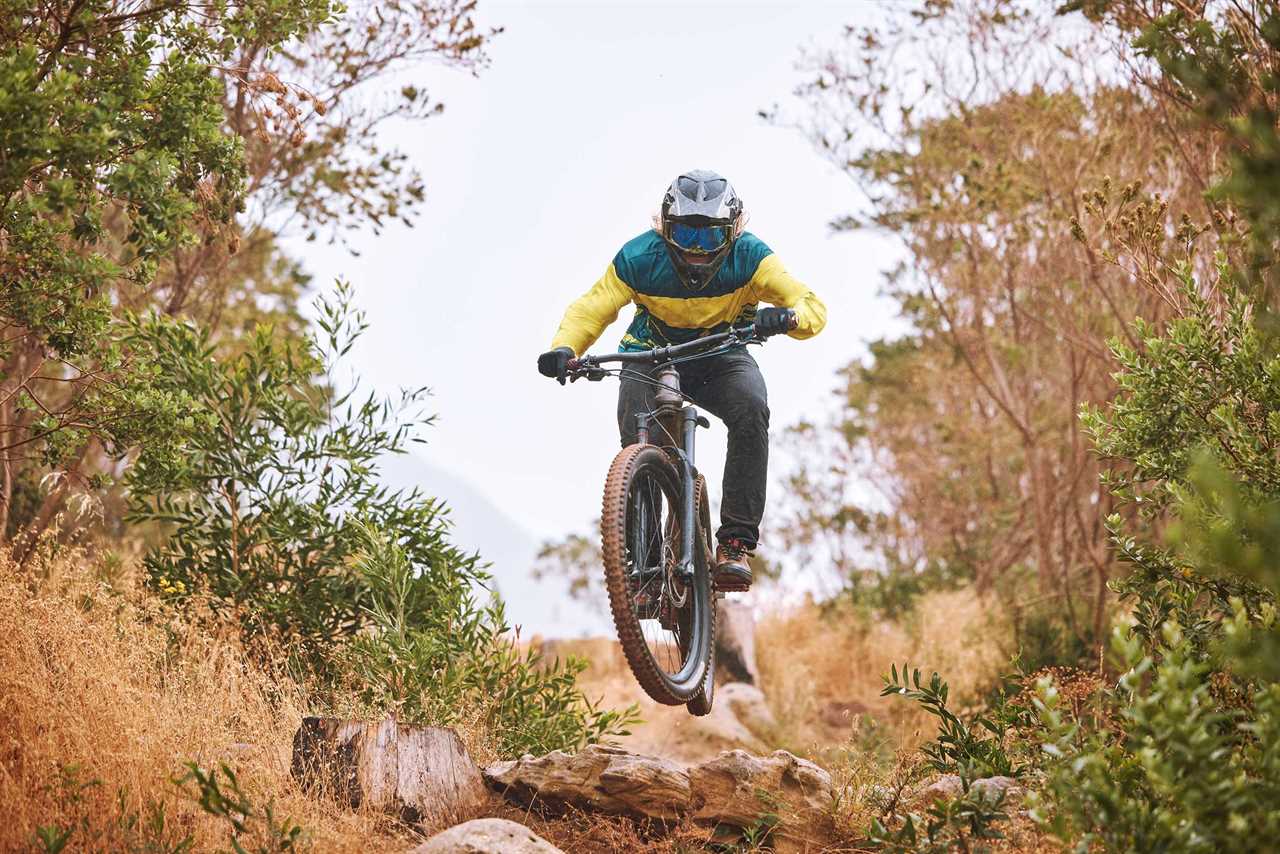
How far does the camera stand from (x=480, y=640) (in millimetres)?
7477

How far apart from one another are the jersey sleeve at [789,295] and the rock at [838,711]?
750cm

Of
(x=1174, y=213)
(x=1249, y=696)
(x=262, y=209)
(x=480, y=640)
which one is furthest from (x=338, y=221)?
(x=1249, y=696)

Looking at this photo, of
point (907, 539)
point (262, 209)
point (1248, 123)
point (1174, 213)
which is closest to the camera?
point (1248, 123)

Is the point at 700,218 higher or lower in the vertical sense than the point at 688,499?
higher

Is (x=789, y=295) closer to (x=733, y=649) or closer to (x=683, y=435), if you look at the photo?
(x=683, y=435)

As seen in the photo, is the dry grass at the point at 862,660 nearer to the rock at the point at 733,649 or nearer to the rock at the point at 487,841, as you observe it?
the rock at the point at 733,649

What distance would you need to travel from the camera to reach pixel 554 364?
6.43 m

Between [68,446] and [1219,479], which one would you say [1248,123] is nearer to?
[1219,479]

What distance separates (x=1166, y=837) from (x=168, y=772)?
398cm

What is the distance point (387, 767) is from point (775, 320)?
9.19ft

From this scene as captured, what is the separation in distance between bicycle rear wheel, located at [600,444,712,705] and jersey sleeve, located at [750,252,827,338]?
1.00m

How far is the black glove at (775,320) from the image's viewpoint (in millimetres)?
6273

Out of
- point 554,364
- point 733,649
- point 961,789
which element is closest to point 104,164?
point 554,364

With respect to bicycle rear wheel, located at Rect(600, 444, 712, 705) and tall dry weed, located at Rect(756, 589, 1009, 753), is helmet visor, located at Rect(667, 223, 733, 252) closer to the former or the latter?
bicycle rear wheel, located at Rect(600, 444, 712, 705)
